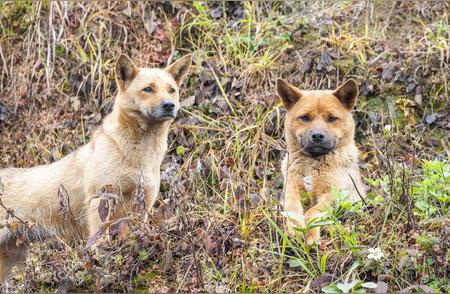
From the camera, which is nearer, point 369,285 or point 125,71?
point 369,285

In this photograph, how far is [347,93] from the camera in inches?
263

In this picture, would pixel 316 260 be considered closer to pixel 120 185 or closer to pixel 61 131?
pixel 120 185

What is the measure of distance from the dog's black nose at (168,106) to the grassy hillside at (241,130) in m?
0.64

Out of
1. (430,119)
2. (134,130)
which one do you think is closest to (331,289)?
(134,130)

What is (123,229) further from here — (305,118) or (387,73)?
(387,73)

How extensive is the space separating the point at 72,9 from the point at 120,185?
4109 millimetres

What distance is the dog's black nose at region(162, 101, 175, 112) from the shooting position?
274 inches

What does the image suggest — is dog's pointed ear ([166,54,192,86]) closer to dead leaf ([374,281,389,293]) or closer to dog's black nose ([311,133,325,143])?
dog's black nose ([311,133,325,143])

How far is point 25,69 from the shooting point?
961 cm

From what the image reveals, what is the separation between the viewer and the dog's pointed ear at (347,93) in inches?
259

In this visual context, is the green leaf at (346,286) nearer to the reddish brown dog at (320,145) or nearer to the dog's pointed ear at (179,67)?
the reddish brown dog at (320,145)

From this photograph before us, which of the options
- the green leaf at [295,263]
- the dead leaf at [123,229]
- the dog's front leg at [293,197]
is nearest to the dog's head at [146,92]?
the dog's front leg at [293,197]

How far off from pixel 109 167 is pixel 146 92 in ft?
2.64

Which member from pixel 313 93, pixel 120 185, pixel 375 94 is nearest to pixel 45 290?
pixel 120 185
